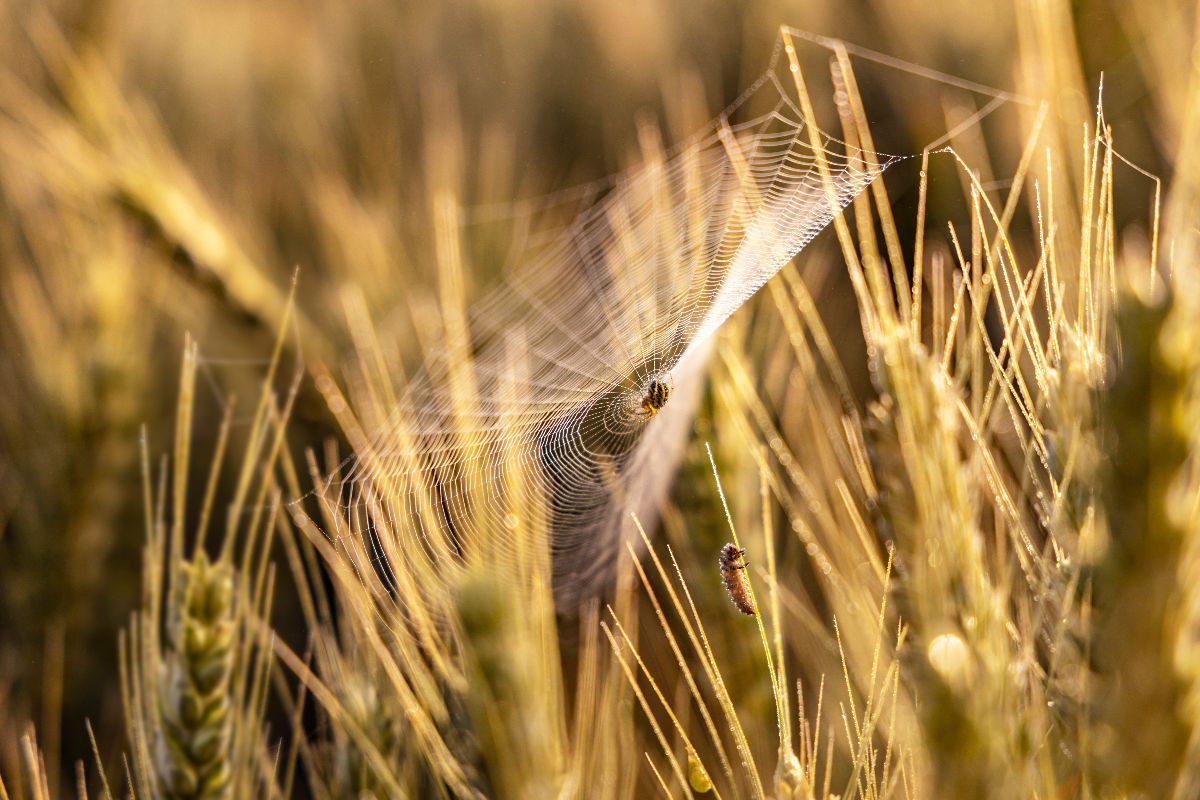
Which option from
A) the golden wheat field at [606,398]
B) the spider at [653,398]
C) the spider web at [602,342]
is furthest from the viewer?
the spider at [653,398]

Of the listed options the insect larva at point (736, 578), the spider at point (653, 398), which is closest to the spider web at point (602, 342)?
the spider at point (653, 398)

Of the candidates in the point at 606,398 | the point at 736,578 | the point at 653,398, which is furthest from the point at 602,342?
the point at 736,578

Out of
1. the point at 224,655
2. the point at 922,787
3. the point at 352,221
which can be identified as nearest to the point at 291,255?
the point at 352,221

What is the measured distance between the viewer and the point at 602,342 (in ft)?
4.43

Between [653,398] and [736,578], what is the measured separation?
56cm

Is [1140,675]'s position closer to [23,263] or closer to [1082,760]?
[1082,760]

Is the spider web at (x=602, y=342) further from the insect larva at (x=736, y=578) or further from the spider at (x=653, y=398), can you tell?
the insect larva at (x=736, y=578)

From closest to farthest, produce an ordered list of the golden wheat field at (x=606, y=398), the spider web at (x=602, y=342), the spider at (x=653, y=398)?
the golden wheat field at (x=606, y=398) < the spider web at (x=602, y=342) < the spider at (x=653, y=398)

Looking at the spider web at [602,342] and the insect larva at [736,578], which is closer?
the insect larva at [736,578]

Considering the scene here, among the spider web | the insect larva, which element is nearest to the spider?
the spider web

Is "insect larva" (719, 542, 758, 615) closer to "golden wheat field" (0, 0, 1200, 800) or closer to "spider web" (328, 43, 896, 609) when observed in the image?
"golden wheat field" (0, 0, 1200, 800)

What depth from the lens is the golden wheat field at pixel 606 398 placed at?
553 mm

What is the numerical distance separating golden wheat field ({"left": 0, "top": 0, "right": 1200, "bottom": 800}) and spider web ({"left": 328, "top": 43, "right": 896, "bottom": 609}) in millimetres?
11

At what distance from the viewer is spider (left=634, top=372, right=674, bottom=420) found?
4.59ft
